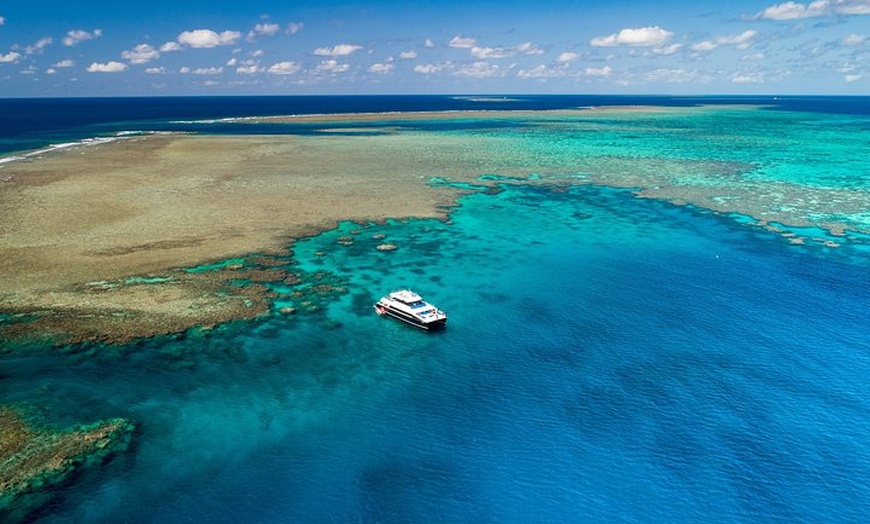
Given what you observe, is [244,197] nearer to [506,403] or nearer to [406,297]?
[406,297]

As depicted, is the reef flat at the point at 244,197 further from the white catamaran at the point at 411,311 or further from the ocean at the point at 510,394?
the white catamaran at the point at 411,311

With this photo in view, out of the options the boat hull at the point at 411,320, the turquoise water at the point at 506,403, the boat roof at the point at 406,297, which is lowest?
the turquoise water at the point at 506,403

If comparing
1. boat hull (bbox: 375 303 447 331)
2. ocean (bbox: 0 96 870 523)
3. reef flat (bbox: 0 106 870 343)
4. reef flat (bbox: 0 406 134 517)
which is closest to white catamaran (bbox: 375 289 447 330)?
boat hull (bbox: 375 303 447 331)

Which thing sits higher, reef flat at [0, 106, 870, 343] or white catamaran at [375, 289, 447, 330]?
reef flat at [0, 106, 870, 343]

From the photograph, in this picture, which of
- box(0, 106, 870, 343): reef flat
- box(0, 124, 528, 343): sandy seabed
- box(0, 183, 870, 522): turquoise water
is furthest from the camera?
box(0, 106, 870, 343): reef flat

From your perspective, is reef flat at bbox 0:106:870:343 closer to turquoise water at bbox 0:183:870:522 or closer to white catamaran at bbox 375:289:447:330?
turquoise water at bbox 0:183:870:522

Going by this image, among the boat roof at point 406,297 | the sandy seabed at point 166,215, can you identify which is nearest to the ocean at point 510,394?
the boat roof at point 406,297
